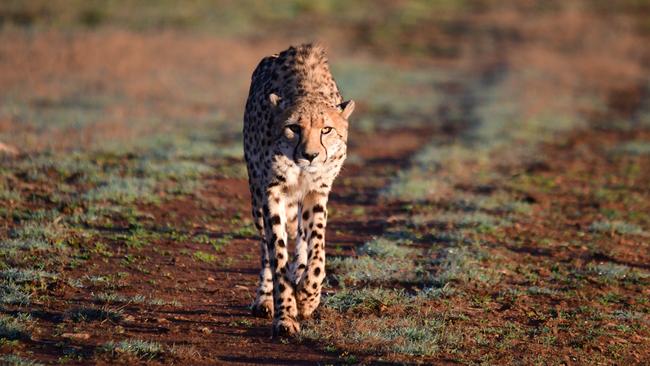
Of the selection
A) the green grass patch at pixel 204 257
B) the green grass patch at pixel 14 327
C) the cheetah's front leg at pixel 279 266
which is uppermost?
the cheetah's front leg at pixel 279 266

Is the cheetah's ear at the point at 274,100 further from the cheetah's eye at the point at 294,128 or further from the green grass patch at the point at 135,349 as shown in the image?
the green grass patch at the point at 135,349

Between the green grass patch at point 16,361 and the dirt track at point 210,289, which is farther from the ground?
the green grass patch at point 16,361

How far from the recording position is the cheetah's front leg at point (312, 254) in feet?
21.7

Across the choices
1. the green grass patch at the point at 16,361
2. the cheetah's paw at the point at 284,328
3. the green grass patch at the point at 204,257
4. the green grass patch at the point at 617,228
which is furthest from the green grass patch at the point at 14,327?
the green grass patch at the point at 617,228

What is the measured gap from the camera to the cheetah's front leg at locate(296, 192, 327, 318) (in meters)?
6.61

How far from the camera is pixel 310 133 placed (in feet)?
20.6

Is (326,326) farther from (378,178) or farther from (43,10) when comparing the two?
(43,10)

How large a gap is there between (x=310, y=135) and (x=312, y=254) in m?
0.91

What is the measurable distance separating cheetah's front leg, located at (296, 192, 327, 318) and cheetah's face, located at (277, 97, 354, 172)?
0.46m

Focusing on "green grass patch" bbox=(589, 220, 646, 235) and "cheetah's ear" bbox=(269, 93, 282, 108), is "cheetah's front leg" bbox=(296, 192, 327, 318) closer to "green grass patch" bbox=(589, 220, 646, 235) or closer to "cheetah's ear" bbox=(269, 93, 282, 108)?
"cheetah's ear" bbox=(269, 93, 282, 108)

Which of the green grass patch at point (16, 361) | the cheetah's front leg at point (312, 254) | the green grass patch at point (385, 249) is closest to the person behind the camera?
the green grass patch at point (16, 361)

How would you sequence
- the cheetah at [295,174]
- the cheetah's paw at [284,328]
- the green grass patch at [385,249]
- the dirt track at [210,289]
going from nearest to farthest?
the dirt track at [210,289], the cheetah's paw at [284,328], the cheetah at [295,174], the green grass patch at [385,249]

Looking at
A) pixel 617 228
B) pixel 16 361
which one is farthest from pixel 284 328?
pixel 617 228

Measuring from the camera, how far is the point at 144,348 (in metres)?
5.66
